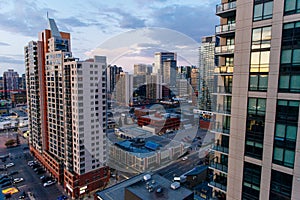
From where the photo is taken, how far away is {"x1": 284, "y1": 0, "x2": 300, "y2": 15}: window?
3166 mm

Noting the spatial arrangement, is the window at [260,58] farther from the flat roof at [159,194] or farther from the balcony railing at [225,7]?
the flat roof at [159,194]

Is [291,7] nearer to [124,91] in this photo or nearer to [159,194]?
[159,194]

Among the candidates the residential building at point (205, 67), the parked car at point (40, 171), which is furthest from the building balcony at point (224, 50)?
the residential building at point (205, 67)

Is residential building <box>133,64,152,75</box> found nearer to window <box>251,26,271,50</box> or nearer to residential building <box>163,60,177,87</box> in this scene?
residential building <box>163,60,177,87</box>

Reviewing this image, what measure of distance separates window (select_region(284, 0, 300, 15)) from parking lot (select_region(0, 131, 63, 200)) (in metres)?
11.8

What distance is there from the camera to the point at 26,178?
37.6 feet

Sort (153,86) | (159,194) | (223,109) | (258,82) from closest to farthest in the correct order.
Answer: (258,82)
(223,109)
(159,194)
(153,86)

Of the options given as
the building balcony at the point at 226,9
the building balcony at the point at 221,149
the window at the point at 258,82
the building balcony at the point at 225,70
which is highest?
the building balcony at the point at 226,9

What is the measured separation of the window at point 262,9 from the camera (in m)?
3.45

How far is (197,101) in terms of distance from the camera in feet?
88.4

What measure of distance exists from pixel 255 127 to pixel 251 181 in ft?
3.85

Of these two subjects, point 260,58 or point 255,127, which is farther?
point 255,127

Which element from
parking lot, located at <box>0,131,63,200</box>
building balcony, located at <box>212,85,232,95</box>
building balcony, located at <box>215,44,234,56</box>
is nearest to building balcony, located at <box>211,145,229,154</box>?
building balcony, located at <box>212,85,232,95</box>

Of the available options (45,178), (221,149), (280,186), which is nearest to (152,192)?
(221,149)
